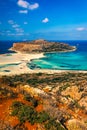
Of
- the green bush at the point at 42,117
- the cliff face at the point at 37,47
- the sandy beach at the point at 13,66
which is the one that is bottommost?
the sandy beach at the point at 13,66

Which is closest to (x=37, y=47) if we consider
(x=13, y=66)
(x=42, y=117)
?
(x=13, y=66)

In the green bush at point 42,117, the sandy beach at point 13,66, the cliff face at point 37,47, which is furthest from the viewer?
the cliff face at point 37,47

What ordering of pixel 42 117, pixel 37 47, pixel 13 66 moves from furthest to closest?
pixel 37 47 < pixel 13 66 < pixel 42 117

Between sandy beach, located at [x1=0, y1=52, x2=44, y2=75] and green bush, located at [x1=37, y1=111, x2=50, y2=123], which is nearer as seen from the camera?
green bush, located at [x1=37, y1=111, x2=50, y2=123]

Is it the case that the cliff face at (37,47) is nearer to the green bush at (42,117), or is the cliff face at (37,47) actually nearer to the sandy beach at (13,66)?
the sandy beach at (13,66)

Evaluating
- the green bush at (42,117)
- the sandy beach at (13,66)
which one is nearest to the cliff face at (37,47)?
the sandy beach at (13,66)

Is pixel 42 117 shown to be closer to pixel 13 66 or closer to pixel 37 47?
pixel 13 66

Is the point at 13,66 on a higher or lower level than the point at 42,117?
lower

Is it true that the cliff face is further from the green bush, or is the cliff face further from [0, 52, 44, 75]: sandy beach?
the green bush

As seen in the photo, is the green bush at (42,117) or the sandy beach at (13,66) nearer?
the green bush at (42,117)

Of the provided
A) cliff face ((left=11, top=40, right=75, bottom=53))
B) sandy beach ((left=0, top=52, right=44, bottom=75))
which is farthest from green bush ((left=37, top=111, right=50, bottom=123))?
cliff face ((left=11, top=40, right=75, bottom=53))

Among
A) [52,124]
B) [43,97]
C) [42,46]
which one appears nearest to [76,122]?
[52,124]

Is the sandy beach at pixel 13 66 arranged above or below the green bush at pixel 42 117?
below
